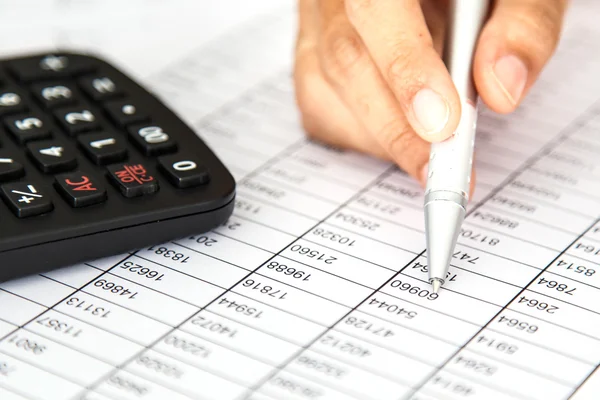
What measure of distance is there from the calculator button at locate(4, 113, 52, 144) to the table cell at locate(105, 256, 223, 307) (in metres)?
0.11

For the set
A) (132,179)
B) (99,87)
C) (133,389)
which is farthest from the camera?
(99,87)

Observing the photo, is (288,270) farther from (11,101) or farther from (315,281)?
(11,101)

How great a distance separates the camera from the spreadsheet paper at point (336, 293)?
1.24ft

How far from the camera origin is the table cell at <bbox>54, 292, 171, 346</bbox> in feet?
1.34

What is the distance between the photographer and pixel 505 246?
0.48 m

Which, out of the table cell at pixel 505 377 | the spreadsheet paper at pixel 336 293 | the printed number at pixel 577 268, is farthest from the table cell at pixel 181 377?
the printed number at pixel 577 268

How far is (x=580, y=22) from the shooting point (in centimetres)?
83

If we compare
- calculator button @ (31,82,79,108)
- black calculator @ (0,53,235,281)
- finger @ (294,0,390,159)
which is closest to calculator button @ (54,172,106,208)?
black calculator @ (0,53,235,281)

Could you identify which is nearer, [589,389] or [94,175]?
[589,389]

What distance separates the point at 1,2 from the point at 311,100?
40cm

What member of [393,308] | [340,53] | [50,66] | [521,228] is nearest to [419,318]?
[393,308]

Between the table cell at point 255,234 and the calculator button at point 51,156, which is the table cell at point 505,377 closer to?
the table cell at point 255,234

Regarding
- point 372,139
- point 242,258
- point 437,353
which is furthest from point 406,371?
point 372,139

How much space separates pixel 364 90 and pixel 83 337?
0.26 meters
